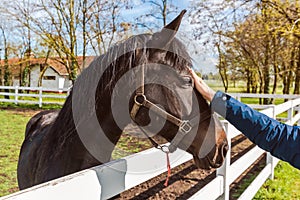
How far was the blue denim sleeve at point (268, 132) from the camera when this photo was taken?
4.79 ft

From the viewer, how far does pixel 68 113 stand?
6.29 feet

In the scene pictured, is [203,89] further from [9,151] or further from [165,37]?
[9,151]

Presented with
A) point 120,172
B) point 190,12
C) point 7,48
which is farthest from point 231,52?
point 120,172

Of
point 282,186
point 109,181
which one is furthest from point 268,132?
point 282,186

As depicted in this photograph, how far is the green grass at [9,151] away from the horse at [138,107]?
2.64 m

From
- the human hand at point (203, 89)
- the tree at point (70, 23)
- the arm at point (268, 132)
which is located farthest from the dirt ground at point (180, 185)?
the tree at point (70, 23)

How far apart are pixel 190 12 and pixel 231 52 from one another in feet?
23.8

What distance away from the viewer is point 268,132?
1.48 metres

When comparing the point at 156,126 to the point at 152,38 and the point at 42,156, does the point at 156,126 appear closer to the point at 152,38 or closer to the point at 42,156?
the point at 152,38

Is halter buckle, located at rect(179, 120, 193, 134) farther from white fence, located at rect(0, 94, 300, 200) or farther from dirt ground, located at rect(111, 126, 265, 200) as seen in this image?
dirt ground, located at rect(111, 126, 265, 200)

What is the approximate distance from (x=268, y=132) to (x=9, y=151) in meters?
5.97

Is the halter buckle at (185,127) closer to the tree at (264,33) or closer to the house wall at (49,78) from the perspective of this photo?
the tree at (264,33)

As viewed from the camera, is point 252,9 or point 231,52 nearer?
point 252,9

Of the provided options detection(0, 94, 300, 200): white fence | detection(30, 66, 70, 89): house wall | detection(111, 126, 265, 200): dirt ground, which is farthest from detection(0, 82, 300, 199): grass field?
detection(30, 66, 70, 89): house wall
